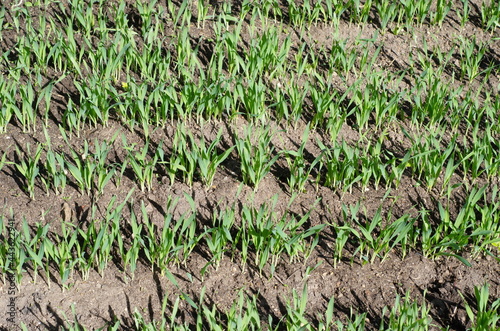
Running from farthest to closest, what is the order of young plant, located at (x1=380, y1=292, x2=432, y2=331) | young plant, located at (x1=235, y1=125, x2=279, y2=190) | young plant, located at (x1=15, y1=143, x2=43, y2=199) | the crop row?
1. young plant, located at (x1=235, y1=125, x2=279, y2=190)
2. young plant, located at (x1=15, y1=143, x2=43, y2=199)
3. the crop row
4. young plant, located at (x1=380, y1=292, x2=432, y2=331)

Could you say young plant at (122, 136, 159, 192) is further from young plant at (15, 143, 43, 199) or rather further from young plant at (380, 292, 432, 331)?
young plant at (380, 292, 432, 331)

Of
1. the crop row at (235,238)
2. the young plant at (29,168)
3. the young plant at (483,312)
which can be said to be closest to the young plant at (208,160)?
the crop row at (235,238)

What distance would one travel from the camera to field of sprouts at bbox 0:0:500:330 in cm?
299

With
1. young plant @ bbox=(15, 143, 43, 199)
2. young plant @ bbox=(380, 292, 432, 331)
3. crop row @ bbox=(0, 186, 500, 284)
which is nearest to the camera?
young plant @ bbox=(380, 292, 432, 331)

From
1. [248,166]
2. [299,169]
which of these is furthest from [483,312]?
[248,166]

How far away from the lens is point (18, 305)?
292 centimetres

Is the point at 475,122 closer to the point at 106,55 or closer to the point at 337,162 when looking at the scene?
the point at 337,162

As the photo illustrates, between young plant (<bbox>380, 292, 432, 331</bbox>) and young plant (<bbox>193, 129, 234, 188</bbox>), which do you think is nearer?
young plant (<bbox>380, 292, 432, 331</bbox>)

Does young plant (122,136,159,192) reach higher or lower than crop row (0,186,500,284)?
higher

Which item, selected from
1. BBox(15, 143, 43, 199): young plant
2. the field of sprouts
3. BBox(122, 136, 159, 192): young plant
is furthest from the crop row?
BBox(15, 143, 43, 199): young plant

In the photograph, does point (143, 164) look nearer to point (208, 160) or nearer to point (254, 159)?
point (208, 160)

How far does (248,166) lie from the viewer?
132 inches

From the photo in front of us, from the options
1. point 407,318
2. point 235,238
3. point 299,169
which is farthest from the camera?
point 299,169

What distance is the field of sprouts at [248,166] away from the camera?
9.82ft
